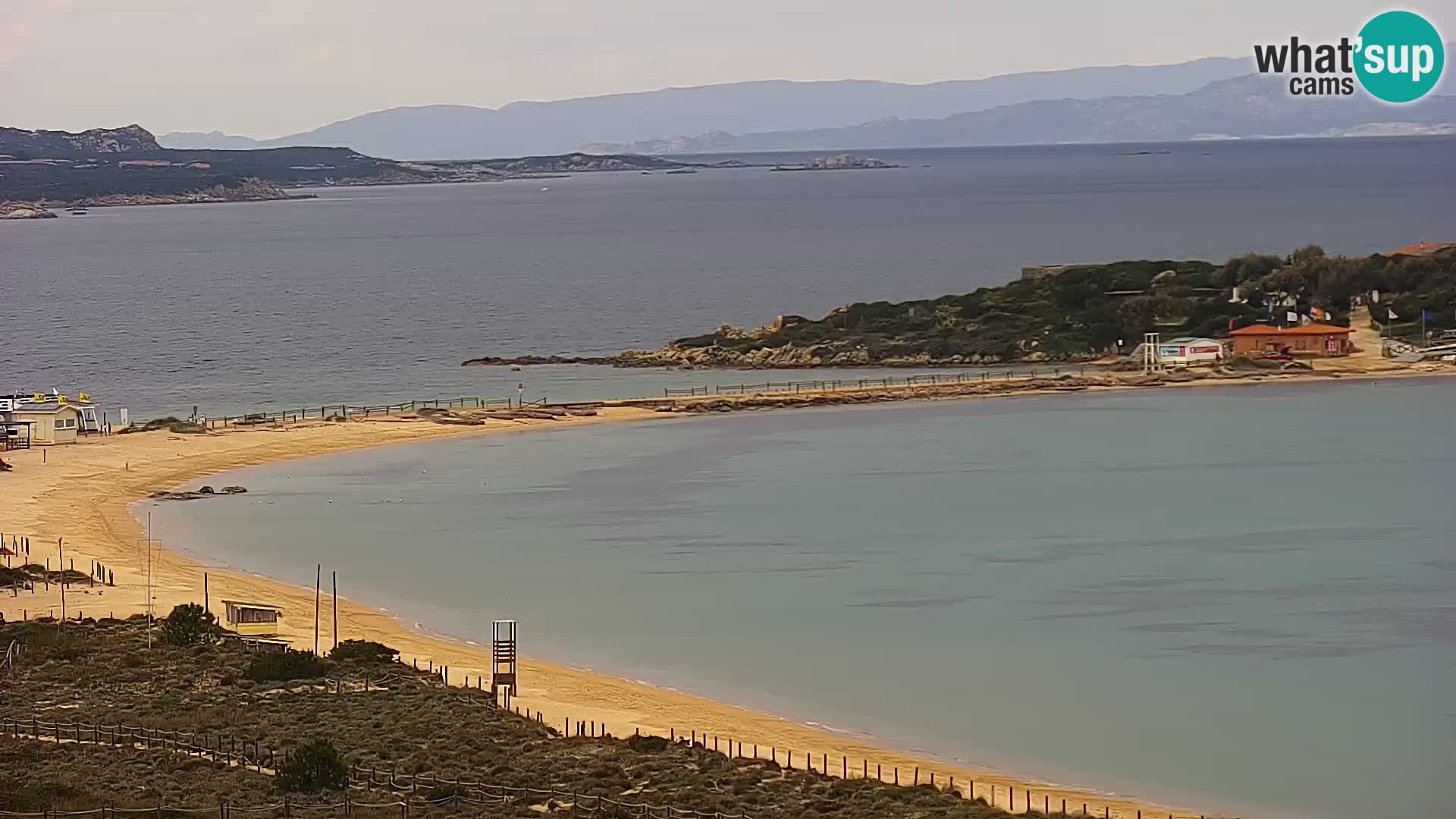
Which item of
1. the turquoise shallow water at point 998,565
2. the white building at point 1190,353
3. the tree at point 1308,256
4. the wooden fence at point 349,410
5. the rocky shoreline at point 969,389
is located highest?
the tree at point 1308,256

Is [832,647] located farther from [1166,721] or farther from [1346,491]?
[1346,491]

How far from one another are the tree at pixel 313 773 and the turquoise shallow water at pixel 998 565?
783 centimetres

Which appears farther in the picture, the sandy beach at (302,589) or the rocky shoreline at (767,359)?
the rocky shoreline at (767,359)

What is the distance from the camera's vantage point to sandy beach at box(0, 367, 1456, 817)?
2370 centimetres

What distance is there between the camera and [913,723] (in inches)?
1016

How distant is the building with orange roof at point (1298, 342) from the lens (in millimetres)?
66062

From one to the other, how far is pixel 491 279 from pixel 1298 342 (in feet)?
209

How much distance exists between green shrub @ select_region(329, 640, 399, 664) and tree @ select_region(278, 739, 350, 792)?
6608 mm

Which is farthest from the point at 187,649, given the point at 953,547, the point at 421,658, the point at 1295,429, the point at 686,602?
the point at 1295,429

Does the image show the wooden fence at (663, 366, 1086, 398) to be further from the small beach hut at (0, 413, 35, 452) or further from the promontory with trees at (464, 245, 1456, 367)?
the small beach hut at (0, 413, 35, 452)

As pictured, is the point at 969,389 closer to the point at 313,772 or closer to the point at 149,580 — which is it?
the point at 149,580

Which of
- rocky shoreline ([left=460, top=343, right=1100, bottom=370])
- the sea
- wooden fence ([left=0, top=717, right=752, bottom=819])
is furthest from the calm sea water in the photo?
wooden fence ([left=0, top=717, right=752, bottom=819])

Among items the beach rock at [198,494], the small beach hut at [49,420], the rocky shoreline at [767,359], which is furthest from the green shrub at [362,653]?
the rocky shoreline at [767,359]

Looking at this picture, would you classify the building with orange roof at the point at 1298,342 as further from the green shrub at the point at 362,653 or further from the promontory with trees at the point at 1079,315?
the green shrub at the point at 362,653
